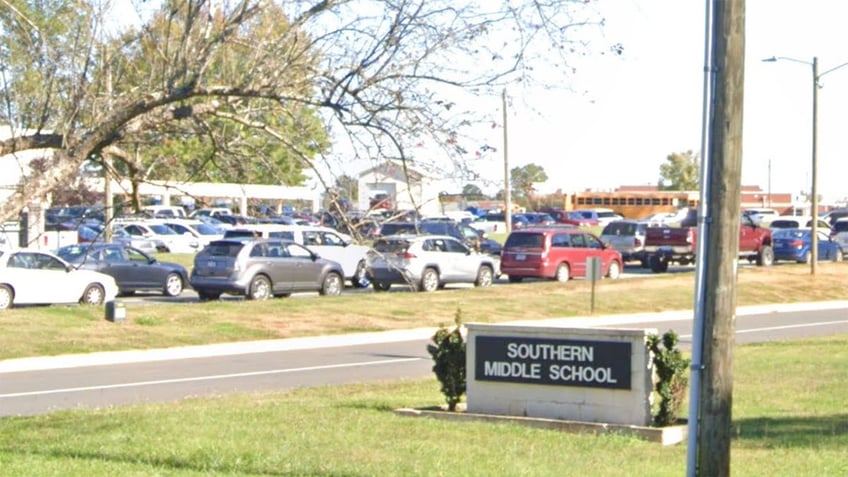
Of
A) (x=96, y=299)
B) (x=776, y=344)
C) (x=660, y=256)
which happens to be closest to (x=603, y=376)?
(x=776, y=344)

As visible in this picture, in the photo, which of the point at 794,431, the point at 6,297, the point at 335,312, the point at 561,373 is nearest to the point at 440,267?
the point at 335,312

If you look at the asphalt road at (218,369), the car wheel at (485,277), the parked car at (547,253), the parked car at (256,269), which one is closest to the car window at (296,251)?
the parked car at (256,269)

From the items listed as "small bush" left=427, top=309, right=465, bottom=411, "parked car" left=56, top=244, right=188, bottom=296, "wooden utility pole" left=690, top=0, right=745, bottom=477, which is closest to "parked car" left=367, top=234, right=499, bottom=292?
"parked car" left=56, top=244, right=188, bottom=296

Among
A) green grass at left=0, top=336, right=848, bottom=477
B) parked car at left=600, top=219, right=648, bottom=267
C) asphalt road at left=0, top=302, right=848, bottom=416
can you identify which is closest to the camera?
green grass at left=0, top=336, right=848, bottom=477

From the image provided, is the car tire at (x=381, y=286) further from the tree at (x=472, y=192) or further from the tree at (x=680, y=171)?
the tree at (x=680, y=171)

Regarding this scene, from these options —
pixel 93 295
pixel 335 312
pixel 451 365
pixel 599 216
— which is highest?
pixel 599 216

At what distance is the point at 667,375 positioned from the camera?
12.8 metres

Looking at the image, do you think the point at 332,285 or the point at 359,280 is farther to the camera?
the point at 359,280

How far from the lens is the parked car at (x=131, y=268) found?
34500 millimetres

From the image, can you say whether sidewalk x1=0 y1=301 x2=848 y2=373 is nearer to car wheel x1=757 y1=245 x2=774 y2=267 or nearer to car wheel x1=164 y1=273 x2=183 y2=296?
car wheel x1=164 y1=273 x2=183 y2=296

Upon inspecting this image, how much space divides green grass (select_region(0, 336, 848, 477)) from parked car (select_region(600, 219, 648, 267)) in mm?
35782

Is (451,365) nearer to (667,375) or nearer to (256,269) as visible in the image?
(667,375)

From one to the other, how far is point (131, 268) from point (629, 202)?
7314cm

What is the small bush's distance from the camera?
1413 centimetres
